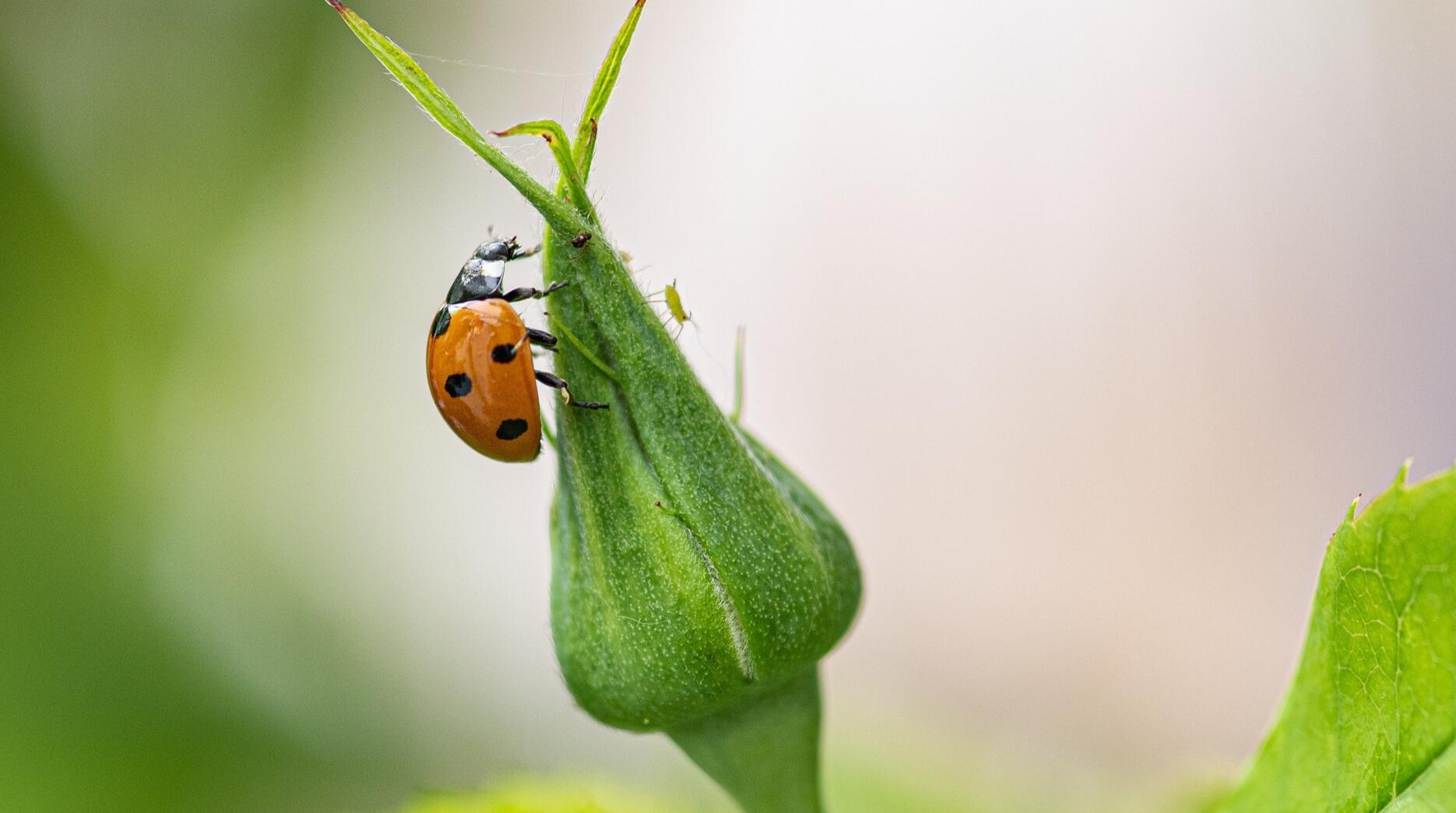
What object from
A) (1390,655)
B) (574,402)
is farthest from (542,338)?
(1390,655)

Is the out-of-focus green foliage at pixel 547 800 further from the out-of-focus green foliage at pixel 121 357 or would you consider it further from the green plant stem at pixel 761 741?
the out-of-focus green foliage at pixel 121 357

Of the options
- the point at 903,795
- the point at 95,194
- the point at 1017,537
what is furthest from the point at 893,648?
the point at 95,194

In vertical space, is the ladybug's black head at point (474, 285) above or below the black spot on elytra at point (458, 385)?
above

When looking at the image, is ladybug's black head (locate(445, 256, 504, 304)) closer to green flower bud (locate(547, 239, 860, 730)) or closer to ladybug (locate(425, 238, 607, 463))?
ladybug (locate(425, 238, 607, 463))

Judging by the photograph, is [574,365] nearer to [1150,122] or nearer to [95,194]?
[95,194]

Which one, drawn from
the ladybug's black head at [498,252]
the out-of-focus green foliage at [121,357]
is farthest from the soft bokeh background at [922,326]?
the ladybug's black head at [498,252]

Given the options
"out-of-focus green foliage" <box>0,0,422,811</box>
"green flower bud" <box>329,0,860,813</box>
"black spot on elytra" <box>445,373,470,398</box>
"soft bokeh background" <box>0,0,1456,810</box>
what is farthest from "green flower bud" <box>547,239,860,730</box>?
"soft bokeh background" <box>0,0,1456,810</box>

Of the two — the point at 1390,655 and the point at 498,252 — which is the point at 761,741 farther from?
the point at 498,252
